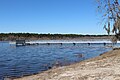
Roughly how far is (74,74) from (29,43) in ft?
310

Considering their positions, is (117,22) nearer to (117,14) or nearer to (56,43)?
(117,14)

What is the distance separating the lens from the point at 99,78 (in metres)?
13.1

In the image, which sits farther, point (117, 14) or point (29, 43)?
point (29, 43)

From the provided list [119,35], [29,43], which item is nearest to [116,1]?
[119,35]

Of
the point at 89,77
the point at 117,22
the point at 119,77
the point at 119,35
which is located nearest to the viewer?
the point at 119,77

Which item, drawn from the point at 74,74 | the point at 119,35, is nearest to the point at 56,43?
the point at 119,35

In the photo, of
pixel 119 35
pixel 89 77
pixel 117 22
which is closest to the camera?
pixel 89 77

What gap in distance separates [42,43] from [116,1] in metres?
78.5

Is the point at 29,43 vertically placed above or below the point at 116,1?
below

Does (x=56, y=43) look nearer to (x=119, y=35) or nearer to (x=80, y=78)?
(x=119, y=35)

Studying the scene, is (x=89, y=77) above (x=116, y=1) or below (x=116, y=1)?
below

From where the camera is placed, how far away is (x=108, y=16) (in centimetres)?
3347

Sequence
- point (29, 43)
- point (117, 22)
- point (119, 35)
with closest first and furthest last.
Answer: point (117, 22) < point (119, 35) < point (29, 43)

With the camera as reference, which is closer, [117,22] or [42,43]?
[117,22]
